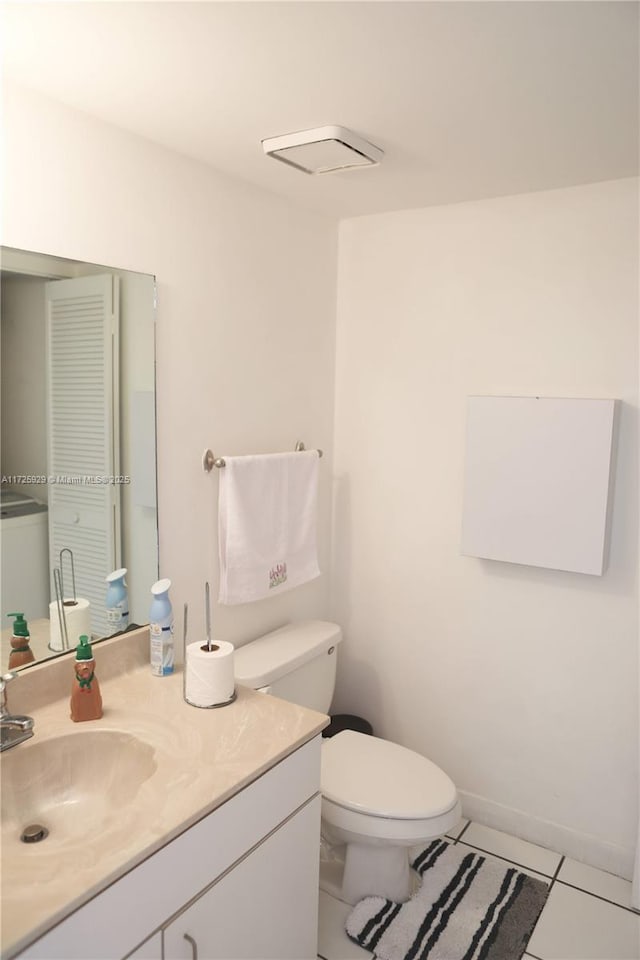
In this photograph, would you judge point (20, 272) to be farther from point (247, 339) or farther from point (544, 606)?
point (544, 606)

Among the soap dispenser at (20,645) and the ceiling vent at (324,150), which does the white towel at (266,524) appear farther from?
the ceiling vent at (324,150)

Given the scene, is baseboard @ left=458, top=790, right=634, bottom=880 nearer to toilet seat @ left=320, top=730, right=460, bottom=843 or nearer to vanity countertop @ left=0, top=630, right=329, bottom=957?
toilet seat @ left=320, top=730, right=460, bottom=843

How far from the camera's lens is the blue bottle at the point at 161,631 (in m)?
1.74

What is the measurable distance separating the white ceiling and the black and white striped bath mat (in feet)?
6.76

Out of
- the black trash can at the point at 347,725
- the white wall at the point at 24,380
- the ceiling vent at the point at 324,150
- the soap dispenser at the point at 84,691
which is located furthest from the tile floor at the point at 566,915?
the ceiling vent at the point at 324,150

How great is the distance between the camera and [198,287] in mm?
1920

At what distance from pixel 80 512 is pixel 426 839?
1.23 meters

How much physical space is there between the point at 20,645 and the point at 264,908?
2.51ft

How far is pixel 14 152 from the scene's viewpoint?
4.68 feet

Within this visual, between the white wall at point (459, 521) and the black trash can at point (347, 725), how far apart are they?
9 centimetres

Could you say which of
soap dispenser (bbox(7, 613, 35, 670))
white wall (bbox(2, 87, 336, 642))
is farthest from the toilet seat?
soap dispenser (bbox(7, 613, 35, 670))

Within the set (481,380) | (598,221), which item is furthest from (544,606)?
(598,221)

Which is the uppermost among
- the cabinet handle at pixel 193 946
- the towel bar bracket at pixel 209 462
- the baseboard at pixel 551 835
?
the towel bar bracket at pixel 209 462

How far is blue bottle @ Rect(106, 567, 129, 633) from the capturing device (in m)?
1.73
